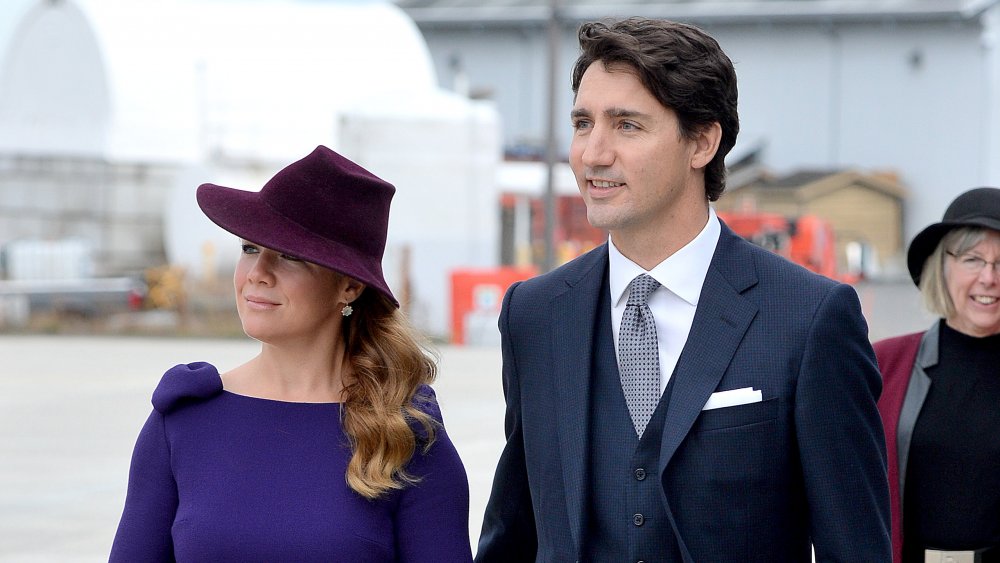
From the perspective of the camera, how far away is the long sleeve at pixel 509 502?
11.1ft

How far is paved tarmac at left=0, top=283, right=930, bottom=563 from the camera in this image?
343 inches

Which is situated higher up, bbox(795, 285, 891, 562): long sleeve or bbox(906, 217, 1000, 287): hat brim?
bbox(906, 217, 1000, 287): hat brim

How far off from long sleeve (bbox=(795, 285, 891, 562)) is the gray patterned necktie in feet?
1.01

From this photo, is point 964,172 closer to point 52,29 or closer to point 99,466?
point 52,29

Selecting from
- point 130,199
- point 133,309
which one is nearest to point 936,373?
point 133,309

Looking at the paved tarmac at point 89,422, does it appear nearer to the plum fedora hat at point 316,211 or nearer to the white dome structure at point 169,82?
the plum fedora hat at point 316,211

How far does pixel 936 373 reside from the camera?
445 cm

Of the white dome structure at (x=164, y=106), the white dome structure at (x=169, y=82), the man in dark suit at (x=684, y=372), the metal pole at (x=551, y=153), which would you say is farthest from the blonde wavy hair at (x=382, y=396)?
the white dome structure at (x=169, y=82)

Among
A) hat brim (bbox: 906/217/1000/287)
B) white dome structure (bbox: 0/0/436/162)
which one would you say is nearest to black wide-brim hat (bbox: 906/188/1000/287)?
hat brim (bbox: 906/217/1000/287)

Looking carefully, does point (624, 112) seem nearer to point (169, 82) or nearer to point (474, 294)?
point (474, 294)

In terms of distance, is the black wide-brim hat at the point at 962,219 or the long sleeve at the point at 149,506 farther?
the black wide-brim hat at the point at 962,219

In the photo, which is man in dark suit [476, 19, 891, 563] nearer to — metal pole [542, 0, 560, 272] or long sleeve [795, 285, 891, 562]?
long sleeve [795, 285, 891, 562]

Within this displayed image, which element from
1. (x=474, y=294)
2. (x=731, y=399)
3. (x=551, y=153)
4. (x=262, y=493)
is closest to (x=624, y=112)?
(x=731, y=399)

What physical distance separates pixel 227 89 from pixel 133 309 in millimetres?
10365
